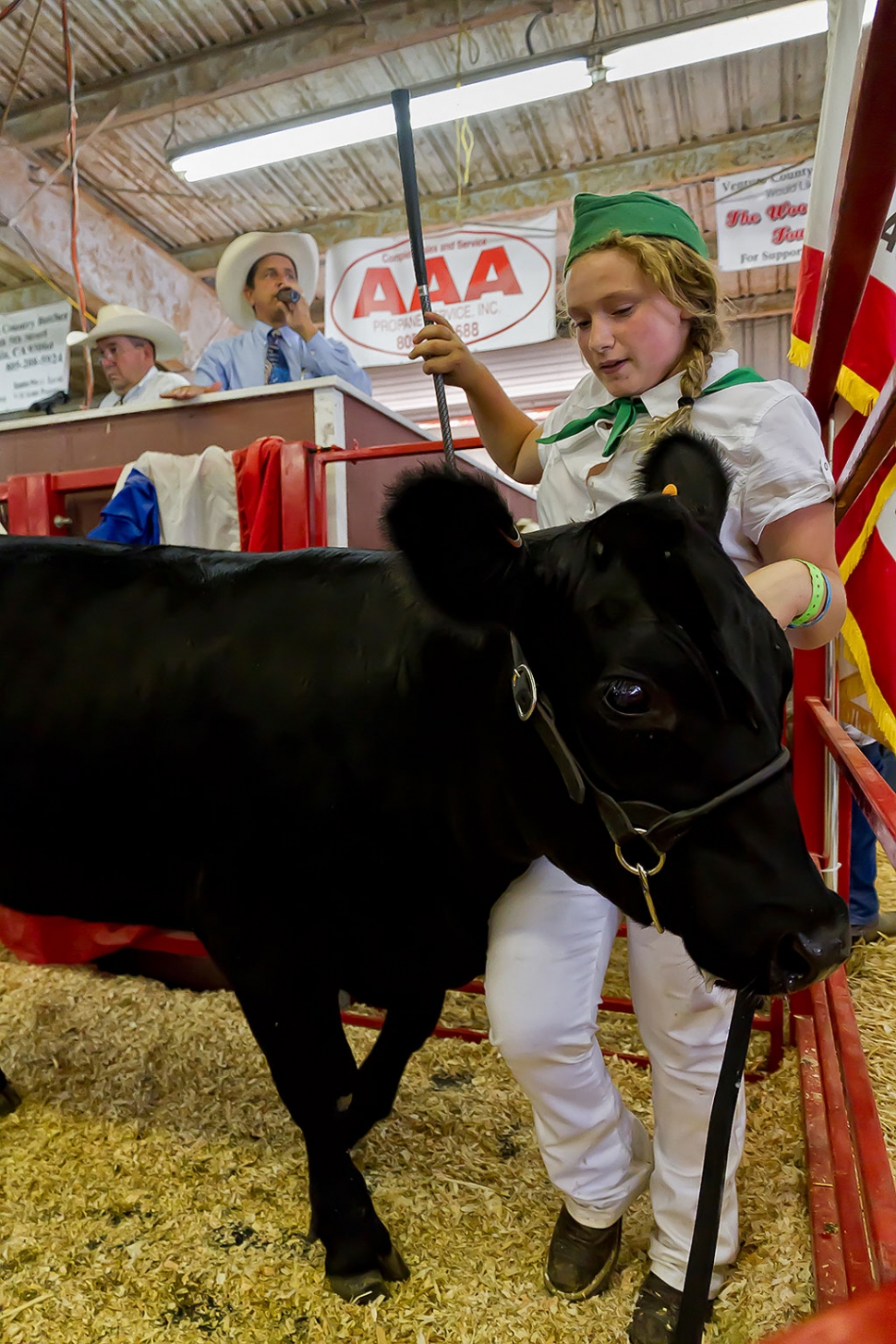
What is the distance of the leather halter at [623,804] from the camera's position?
95 cm

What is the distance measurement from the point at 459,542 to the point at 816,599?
51 centimetres

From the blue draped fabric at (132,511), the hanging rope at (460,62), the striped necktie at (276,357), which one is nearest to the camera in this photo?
the blue draped fabric at (132,511)

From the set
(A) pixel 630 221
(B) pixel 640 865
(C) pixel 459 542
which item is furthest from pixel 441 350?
(B) pixel 640 865

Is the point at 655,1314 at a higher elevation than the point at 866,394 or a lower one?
lower

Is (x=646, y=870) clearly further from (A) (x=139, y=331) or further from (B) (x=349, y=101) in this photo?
(B) (x=349, y=101)

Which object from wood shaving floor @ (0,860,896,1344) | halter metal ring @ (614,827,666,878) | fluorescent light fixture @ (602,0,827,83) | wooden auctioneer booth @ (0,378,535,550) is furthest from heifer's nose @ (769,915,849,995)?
fluorescent light fixture @ (602,0,827,83)

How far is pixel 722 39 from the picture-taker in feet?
15.5

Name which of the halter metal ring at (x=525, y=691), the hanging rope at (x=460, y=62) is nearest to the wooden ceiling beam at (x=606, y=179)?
the hanging rope at (x=460, y=62)

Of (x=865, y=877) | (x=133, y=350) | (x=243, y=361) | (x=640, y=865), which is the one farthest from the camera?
(x=243, y=361)

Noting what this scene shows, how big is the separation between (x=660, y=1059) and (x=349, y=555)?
3.04 ft

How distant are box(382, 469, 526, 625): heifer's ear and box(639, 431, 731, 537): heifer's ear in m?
0.23

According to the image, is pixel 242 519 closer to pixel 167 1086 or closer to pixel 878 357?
pixel 167 1086

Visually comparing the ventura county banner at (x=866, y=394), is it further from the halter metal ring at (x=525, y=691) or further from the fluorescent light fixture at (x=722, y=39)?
the fluorescent light fixture at (x=722, y=39)

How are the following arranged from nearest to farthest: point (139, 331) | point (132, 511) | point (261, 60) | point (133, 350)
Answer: point (132, 511), point (139, 331), point (133, 350), point (261, 60)
